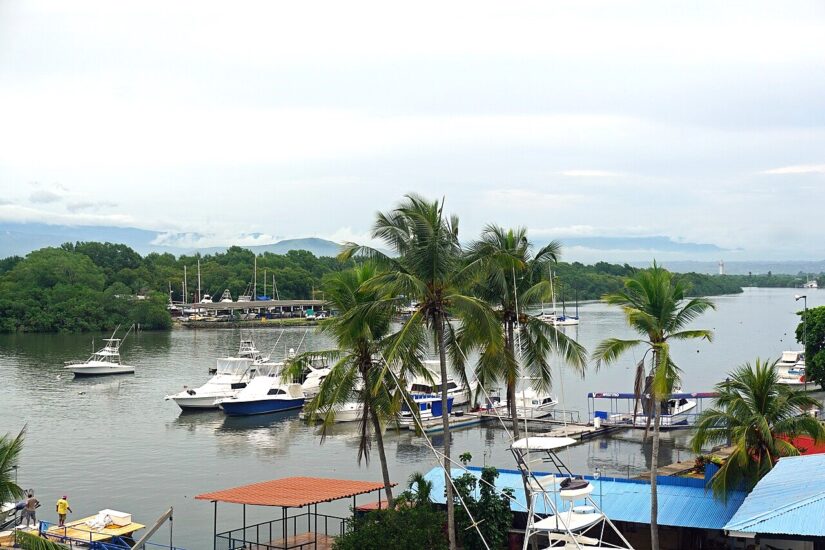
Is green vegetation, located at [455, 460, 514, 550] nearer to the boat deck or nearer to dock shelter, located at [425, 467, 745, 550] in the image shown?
dock shelter, located at [425, 467, 745, 550]

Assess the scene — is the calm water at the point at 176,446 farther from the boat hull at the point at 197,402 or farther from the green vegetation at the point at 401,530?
the green vegetation at the point at 401,530

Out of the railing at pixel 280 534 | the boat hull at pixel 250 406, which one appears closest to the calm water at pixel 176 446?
the boat hull at pixel 250 406

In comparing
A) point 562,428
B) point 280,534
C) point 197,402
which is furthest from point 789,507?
point 197,402

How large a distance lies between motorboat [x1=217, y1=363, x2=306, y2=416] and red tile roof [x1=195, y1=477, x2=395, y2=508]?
1443 inches

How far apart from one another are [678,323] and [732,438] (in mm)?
3543

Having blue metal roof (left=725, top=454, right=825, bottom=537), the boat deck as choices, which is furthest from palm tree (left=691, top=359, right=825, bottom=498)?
the boat deck

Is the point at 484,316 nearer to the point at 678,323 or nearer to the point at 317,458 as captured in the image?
the point at 678,323

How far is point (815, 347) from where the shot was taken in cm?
7006

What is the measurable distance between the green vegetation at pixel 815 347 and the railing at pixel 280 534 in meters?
43.2

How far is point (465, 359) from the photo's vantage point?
27.4 m

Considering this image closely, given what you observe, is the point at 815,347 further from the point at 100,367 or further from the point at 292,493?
the point at 100,367

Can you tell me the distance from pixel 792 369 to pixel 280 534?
205ft

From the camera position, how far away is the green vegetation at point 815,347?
6681 centimetres

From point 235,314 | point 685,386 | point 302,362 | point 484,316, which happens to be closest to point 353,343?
point 302,362
